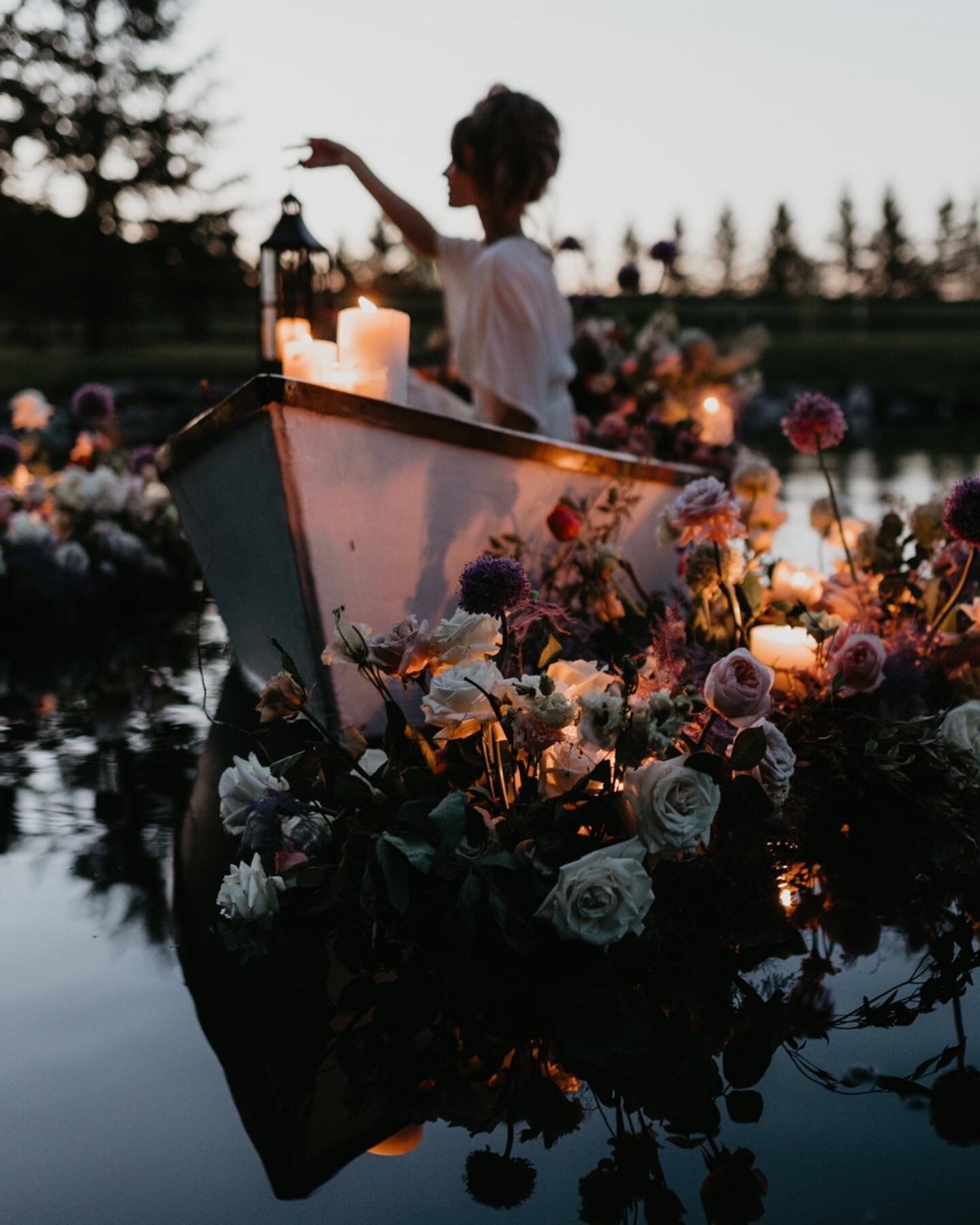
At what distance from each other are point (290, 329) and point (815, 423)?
178 cm

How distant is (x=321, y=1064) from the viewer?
6.63 ft

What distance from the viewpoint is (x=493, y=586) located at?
237 cm

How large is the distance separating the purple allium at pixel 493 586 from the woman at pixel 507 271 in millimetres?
2110

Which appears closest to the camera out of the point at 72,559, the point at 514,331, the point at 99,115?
the point at 514,331

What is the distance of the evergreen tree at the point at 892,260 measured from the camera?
236 feet

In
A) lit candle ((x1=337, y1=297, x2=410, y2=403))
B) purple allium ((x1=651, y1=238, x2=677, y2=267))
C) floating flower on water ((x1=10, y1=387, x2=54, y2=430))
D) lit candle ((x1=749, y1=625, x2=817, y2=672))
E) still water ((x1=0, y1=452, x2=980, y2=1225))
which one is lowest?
still water ((x1=0, y1=452, x2=980, y2=1225))

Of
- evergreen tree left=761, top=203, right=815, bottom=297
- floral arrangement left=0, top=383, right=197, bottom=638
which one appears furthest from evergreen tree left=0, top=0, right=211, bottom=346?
evergreen tree left=761, top=203, right=815, bottom=297

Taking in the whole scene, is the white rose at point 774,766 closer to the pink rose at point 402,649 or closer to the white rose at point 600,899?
the white rose at point 600,899

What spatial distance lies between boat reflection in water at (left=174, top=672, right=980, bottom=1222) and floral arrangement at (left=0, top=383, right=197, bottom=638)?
12.7ft

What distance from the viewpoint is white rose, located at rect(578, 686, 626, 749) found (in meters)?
2.15

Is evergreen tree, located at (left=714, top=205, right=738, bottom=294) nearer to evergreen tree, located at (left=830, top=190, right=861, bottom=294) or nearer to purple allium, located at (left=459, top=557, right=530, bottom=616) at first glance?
evergreen tree, located at (left=830, top=190, right=861, bottom=294)

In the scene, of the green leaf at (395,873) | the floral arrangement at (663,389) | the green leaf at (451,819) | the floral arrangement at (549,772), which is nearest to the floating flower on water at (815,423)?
the floral arrangement at (549,772)

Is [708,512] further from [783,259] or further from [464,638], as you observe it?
[783,259]

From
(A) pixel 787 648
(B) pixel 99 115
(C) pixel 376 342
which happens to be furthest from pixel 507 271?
(B) pixel 99 115
